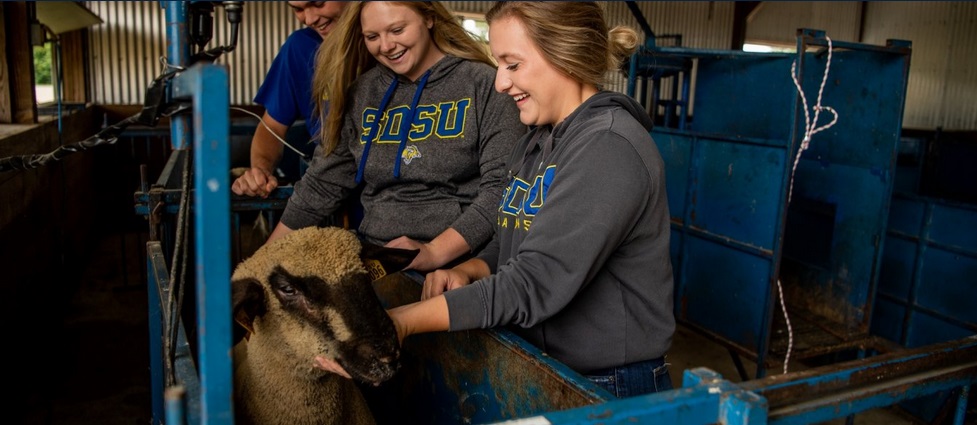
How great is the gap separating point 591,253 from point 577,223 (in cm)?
7

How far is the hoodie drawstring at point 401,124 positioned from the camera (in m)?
2.44

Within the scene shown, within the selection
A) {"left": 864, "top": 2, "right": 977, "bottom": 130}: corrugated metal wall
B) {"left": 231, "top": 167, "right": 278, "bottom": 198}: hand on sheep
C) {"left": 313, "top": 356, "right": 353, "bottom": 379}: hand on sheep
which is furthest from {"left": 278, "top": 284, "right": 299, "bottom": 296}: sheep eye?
{"left": 864, "top": 2, "right": 977, "bottom": 130}: corrugated metal wall

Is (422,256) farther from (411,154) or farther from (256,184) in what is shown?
(256,184)

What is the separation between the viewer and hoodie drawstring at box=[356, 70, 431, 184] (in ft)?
8.00

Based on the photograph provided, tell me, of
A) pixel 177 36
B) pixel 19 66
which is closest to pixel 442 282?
pixel 177 36

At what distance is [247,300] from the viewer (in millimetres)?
1678

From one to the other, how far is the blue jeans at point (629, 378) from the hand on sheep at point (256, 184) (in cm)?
184

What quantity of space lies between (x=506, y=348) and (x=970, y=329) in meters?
3.99

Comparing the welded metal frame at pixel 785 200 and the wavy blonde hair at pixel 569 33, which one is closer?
the wavy blonde hair at pixel 569 33

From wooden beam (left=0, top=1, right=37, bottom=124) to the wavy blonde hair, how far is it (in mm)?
4880

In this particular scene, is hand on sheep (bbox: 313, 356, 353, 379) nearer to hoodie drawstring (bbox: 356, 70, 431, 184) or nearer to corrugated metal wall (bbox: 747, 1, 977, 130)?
hoodie drawstring (bbox: 356, 70, 431, 184)

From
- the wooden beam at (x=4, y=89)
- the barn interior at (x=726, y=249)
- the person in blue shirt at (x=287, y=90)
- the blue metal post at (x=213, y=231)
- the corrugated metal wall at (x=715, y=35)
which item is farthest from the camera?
the corrugated metal wall at (x=715, y=35)

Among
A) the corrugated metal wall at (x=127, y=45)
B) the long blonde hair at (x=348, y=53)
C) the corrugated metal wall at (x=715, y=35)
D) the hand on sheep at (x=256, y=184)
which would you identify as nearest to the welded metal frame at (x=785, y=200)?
the long blonde hair at (x=348, y=53)

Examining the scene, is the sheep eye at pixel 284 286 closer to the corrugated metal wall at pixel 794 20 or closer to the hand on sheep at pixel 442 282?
the hand on sheep at pixel 442 282
